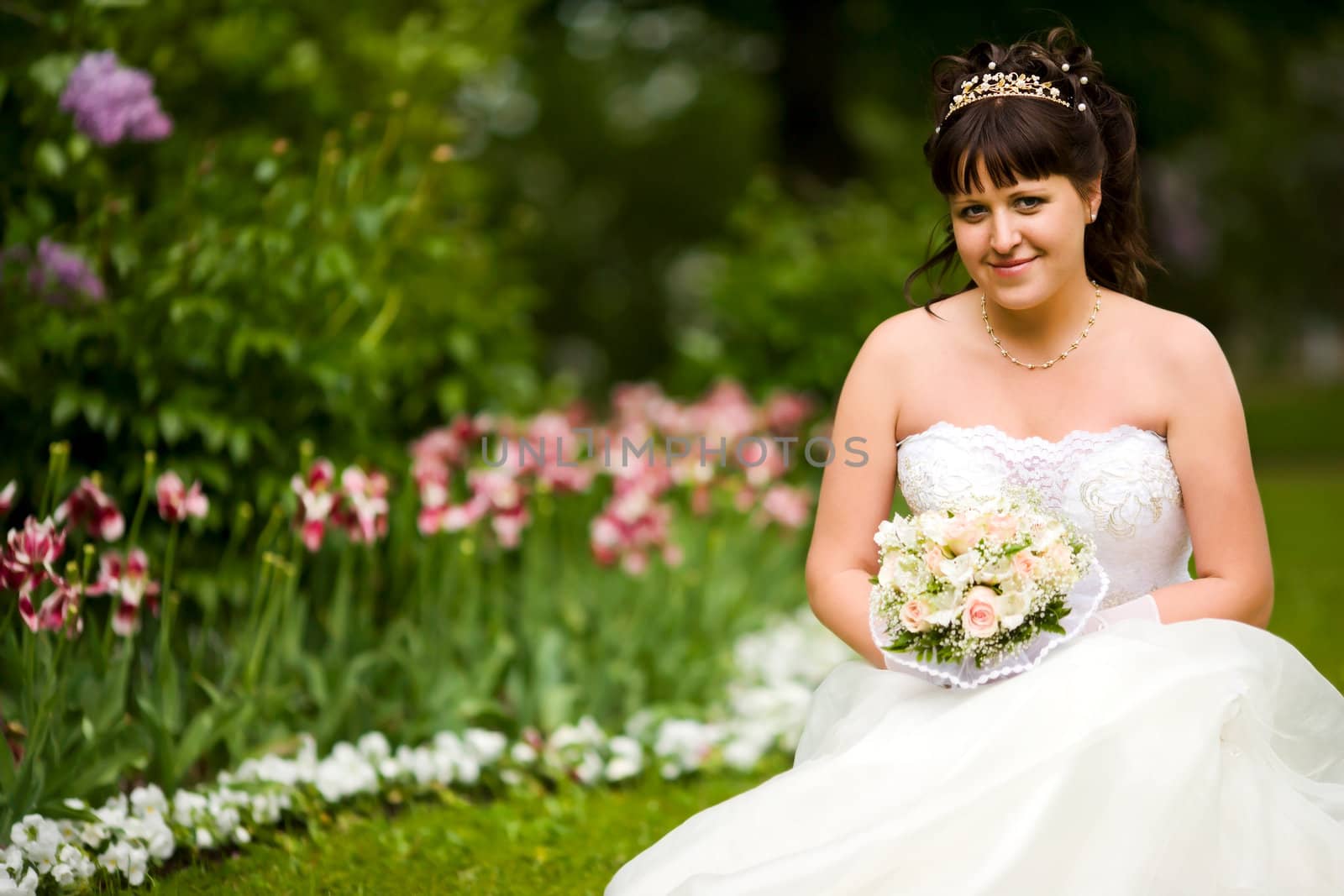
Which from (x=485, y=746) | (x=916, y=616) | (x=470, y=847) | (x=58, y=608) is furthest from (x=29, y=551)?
(x=916, y=616)

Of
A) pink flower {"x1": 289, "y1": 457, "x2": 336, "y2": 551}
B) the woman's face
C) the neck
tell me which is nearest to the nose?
the woman's face

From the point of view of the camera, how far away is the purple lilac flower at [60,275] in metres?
Result: 4.30

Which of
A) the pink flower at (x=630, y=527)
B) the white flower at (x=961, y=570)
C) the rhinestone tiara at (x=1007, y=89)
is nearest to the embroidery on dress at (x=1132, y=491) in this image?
the white flower at (x=961, y=570)

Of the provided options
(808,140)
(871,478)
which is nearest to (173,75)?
(871,478)

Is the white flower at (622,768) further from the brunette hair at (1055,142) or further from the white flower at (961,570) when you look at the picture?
the white flower at (961,570)

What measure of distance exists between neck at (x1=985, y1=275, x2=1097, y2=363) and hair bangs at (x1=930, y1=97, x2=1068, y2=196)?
0.31m

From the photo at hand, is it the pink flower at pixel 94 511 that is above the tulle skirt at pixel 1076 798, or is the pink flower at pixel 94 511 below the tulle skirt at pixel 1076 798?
below

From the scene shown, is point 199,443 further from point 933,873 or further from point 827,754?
point 933,873

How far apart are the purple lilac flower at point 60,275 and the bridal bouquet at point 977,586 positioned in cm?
297

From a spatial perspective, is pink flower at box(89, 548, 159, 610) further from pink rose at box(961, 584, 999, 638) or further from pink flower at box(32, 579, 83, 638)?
pink rose at box(961, 584, 999, 638)

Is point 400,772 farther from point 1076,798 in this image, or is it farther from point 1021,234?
point 1021,234

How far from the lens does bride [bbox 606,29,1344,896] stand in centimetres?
242

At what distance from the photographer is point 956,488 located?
3.02m

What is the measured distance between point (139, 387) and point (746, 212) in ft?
15.2
